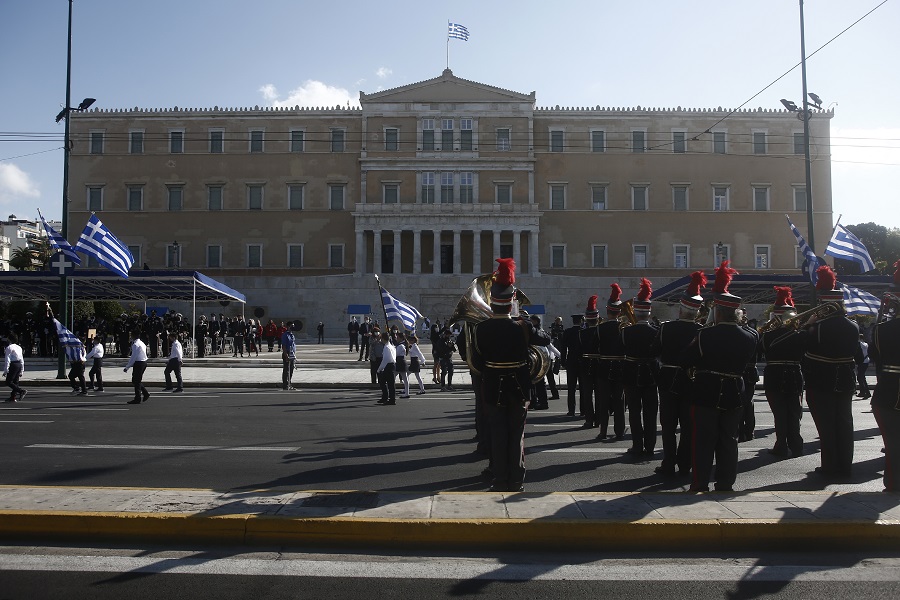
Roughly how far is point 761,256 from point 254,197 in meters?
40.7

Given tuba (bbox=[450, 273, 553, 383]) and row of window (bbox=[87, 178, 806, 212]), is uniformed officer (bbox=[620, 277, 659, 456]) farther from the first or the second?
row of window (bbox=[87, 178, 806, 212])

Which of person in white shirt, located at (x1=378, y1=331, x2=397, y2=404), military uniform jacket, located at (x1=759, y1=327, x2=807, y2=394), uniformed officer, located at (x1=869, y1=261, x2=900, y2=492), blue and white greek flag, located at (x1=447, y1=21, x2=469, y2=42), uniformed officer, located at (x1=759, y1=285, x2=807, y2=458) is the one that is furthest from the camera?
blue and white greek flag, located at (x1=447, y1=21, x2=469, y2=42)

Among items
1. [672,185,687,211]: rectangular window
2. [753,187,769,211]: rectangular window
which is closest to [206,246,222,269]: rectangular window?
[672,185,687,211]: rectangular window

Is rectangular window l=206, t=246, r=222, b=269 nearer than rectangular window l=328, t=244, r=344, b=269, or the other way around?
rectangular window l=328, t=244, r=344, b=269

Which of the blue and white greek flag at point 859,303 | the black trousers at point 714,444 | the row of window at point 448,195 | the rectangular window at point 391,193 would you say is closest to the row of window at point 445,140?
the row of window at point 448,195

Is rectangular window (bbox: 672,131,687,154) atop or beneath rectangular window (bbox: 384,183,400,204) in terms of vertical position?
atop

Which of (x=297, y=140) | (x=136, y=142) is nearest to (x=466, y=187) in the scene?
(x=297, y=140)

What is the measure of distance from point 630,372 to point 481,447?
2073 mm

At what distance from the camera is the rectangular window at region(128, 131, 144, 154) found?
5869 cm

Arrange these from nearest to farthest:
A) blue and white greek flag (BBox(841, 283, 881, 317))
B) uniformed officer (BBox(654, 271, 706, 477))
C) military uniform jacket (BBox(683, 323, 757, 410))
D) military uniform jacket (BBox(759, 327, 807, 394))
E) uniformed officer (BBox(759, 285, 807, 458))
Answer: military uniform jacket (BBox(683, 323, 757, 410)), uniformed officer (BBox(654, 271, 706, 477)), uniformed officer (BBox(759, 285, 807, 458)), military uniform jacket (BBox(759, 327, 807, 394)), blue and white greek flag (BBox(841, 283, 881, 317))

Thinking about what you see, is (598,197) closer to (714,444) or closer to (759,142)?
(759,142)

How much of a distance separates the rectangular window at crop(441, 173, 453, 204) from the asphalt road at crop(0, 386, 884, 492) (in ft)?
145

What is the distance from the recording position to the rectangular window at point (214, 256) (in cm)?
5828

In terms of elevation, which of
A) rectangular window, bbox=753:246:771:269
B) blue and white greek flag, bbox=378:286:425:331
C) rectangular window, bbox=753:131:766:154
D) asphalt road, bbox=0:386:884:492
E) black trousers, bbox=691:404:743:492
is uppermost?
rectangular window, bbox=753:131:766:154
